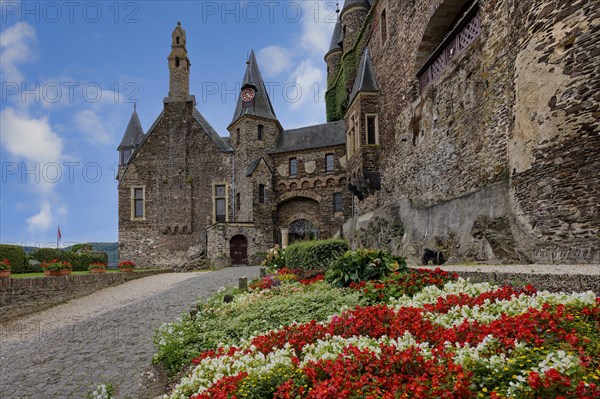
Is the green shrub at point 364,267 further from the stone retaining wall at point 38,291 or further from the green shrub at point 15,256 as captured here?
the green shrub at point 15,256

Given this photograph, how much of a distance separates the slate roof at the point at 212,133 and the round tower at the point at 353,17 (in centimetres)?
1233

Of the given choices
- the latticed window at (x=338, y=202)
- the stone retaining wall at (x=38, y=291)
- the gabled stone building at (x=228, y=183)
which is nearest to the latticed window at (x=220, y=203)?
the gabled stone building at (x=228, y=183)

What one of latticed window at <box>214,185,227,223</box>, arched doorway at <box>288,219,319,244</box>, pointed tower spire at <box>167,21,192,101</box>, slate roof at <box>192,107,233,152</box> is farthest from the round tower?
latticed window at <box>214,185,227,223</box>

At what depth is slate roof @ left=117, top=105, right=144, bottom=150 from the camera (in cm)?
4131

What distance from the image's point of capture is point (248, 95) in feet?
112

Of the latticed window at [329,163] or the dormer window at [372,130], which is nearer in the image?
the dormer window at [372,130]

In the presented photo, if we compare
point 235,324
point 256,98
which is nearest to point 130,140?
point 256,98

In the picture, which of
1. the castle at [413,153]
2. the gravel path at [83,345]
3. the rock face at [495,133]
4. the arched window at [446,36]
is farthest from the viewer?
the arched window at [446,36]

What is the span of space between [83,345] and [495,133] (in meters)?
11.0

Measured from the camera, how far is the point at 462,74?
1251cm

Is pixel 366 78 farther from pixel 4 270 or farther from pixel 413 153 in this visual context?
pixel 4 270

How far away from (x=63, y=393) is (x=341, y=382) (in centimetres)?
544

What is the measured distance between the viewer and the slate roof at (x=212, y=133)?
34.1 meters

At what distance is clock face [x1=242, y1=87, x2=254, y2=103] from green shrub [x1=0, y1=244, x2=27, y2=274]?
20.3m
